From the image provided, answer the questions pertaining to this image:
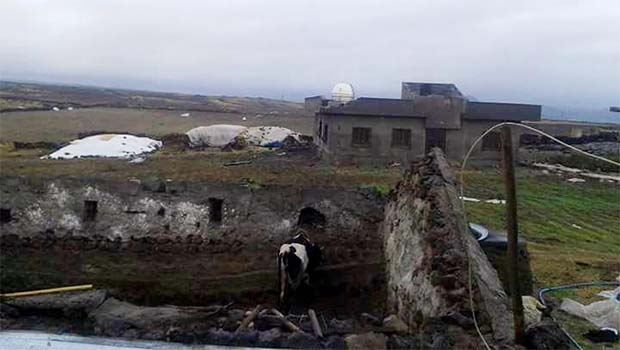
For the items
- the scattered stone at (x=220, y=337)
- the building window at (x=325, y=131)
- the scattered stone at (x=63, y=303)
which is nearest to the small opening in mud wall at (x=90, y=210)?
Answer: the scattered stone at (x=63, y=303)

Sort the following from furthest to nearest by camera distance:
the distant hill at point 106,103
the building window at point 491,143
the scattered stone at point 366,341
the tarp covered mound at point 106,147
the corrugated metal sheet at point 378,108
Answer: the distant hill at point 106,103
the tarp covered mound at point 106,147
the building window at point 491,143
the corrugated metal sheet at point 378,108
the scattered stone at point 366,341

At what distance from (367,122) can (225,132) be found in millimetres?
10106

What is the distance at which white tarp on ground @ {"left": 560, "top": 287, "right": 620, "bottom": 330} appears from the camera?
8.74 m

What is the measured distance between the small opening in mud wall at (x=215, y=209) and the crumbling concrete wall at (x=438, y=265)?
12.4ft

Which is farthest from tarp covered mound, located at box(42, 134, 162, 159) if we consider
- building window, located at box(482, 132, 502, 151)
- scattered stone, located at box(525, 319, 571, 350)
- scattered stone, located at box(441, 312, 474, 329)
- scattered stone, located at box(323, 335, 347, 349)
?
scattered stone, located at box(525, 319, 571, 350)

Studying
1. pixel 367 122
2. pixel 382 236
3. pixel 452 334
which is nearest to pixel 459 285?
pixel 452 334

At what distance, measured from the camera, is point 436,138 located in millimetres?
27234

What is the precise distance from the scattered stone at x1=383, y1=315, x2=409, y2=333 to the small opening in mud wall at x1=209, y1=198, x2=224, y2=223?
5.78 m

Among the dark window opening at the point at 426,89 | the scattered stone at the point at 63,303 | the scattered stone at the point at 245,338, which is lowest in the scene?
the scattered stone at the point at 63,303

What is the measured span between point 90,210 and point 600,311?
9.25m

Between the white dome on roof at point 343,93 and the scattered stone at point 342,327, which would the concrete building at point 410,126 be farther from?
the scattered stone at point 342,327

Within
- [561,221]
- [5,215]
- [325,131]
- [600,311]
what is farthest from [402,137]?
[600,311]

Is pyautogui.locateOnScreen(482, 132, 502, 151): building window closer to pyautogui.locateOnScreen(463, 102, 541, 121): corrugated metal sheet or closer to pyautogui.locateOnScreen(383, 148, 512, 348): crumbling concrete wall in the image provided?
pyautogui.locateOnScreen(463, 102, 541, 121): corrugated metal sheet

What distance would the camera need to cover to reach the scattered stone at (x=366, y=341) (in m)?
6.24
